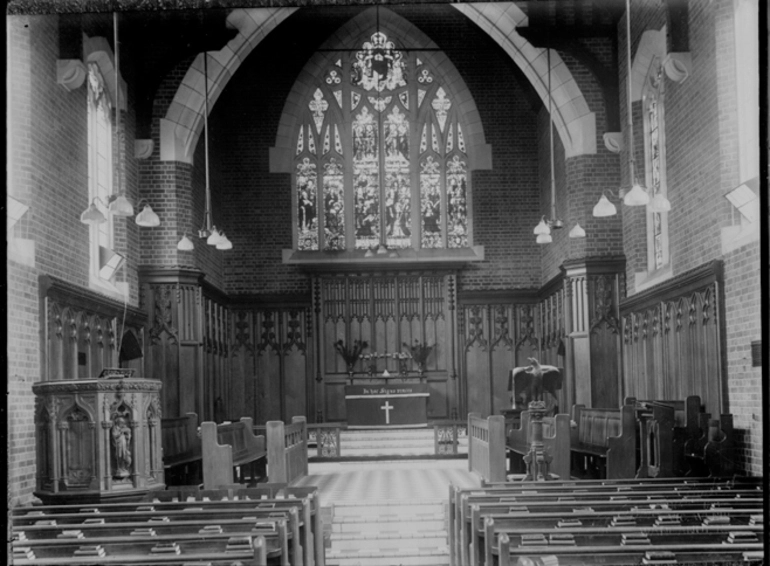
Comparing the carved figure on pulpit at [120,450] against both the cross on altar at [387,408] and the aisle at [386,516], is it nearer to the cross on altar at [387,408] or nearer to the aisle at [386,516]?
the aisle at [386,516]

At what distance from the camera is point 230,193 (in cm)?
1931

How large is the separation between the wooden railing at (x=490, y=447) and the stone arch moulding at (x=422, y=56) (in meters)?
8.02

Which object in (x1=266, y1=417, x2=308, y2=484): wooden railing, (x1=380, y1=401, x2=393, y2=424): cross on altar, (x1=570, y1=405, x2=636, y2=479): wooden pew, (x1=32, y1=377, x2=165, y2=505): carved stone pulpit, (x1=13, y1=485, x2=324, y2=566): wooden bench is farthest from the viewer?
(x1=380, y1=401, x2=393, y2=424): cross on altar

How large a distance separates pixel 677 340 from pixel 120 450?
757 cm

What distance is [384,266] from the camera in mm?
19125

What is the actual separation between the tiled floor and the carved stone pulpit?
2802 millimetres

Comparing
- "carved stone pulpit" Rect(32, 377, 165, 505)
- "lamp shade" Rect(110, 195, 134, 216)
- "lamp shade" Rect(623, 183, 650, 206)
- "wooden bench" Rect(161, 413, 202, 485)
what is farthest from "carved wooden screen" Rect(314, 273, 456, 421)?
"carved stone pulpit" Rect(32, 377, 165, 505)

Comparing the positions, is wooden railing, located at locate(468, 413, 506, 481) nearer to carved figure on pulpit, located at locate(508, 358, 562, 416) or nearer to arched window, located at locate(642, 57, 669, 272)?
carved figure on pulpit, located at locate(508, 358, 562, 416)

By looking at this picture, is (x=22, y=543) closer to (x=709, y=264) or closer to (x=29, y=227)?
(x=29, y=227)

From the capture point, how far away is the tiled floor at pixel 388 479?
1117 cm

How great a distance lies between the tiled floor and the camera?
11.2 meters

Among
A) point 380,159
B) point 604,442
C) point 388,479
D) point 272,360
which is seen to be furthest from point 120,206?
point 380,159

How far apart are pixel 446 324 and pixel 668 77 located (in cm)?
762

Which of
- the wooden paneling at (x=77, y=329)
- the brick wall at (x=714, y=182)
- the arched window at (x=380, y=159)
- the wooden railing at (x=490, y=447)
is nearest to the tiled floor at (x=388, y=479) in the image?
the wooden railing at (x=490, y=447)
